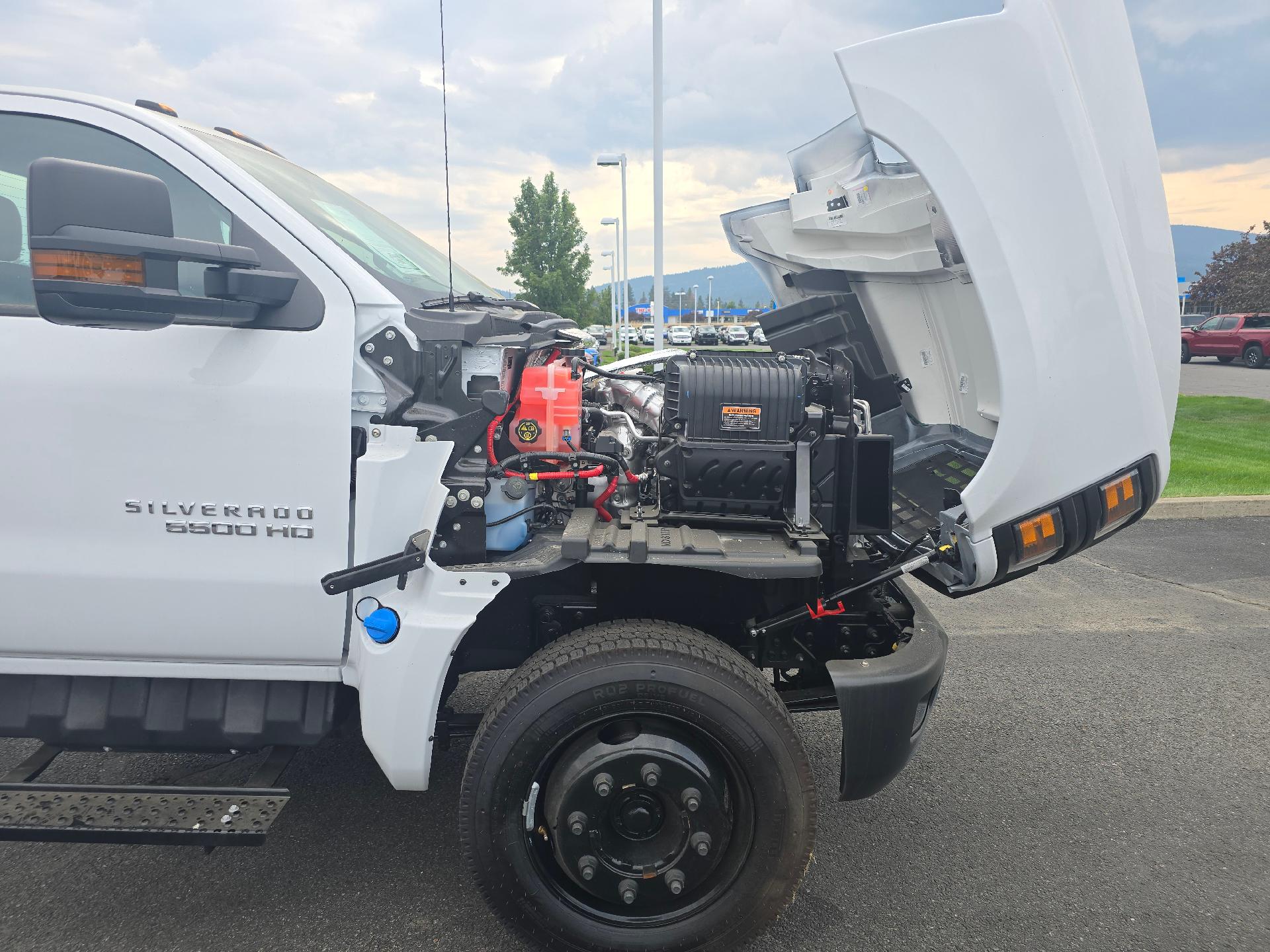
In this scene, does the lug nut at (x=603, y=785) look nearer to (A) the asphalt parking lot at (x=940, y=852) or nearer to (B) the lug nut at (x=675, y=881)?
(B) the lug nut at (x=675, y=881)

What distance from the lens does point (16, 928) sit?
234cm

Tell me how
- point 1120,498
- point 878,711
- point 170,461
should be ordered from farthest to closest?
1. point 1120,498
2. point 878,711
3. point 170,461

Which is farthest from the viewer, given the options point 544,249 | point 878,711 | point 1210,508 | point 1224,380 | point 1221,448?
point 544,249

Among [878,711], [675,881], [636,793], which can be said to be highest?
[878,711]

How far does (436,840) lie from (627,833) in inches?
36.2

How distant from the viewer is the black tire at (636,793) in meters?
2.19

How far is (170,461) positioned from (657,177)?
1212 centimetres

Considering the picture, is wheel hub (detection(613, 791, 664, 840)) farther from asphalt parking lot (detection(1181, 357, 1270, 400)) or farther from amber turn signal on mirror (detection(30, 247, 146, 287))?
asphalt parking lot (detection(1181, 357, 1270, 400))

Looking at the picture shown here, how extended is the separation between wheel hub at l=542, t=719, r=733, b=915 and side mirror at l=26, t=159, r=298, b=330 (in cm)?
148

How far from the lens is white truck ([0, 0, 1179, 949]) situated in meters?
2.17

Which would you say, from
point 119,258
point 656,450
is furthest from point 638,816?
point 119,258

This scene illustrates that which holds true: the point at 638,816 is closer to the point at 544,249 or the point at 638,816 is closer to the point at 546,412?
the point at 546,412

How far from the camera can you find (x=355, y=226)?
2.81 meters

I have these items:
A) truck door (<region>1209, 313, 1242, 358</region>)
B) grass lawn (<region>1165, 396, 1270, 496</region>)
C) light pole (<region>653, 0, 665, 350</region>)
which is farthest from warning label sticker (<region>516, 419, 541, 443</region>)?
truck door (<region>1209, 313, 1242, 358</region>)
